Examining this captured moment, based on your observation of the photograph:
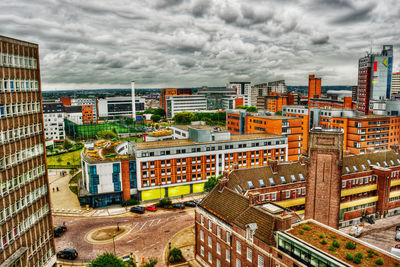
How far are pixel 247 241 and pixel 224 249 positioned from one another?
664 centimetres

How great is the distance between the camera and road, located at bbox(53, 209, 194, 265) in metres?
53.5

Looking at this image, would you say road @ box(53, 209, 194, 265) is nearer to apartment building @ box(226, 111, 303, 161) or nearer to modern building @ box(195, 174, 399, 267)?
modern building @ box(195, 174, 399, 267)

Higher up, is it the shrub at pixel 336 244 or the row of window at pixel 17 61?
the row of window at pixel 17 61

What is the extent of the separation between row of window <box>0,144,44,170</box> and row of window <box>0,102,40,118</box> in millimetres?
4811

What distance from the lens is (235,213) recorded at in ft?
138

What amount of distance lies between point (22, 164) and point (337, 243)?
3928 cm

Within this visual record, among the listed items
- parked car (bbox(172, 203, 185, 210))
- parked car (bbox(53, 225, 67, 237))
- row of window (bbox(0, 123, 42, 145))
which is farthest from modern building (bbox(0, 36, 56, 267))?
parked car (bbox(172, 203, 185, 210))

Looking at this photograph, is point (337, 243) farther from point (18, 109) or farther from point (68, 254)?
point (68, 254)

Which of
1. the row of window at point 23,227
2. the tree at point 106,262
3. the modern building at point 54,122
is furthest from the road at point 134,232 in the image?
the modern building at point 54,122

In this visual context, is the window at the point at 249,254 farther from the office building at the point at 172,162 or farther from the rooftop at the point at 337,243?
the office building at the point at 172,162

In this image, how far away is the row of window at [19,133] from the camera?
34.4 metres

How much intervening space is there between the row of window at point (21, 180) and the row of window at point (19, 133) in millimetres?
4782

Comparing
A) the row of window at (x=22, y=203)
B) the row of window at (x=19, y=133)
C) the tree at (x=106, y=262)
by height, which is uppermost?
the row of window at (x=19, y=133)

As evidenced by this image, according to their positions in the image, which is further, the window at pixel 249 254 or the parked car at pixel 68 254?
the parked car at pixel 68 254
